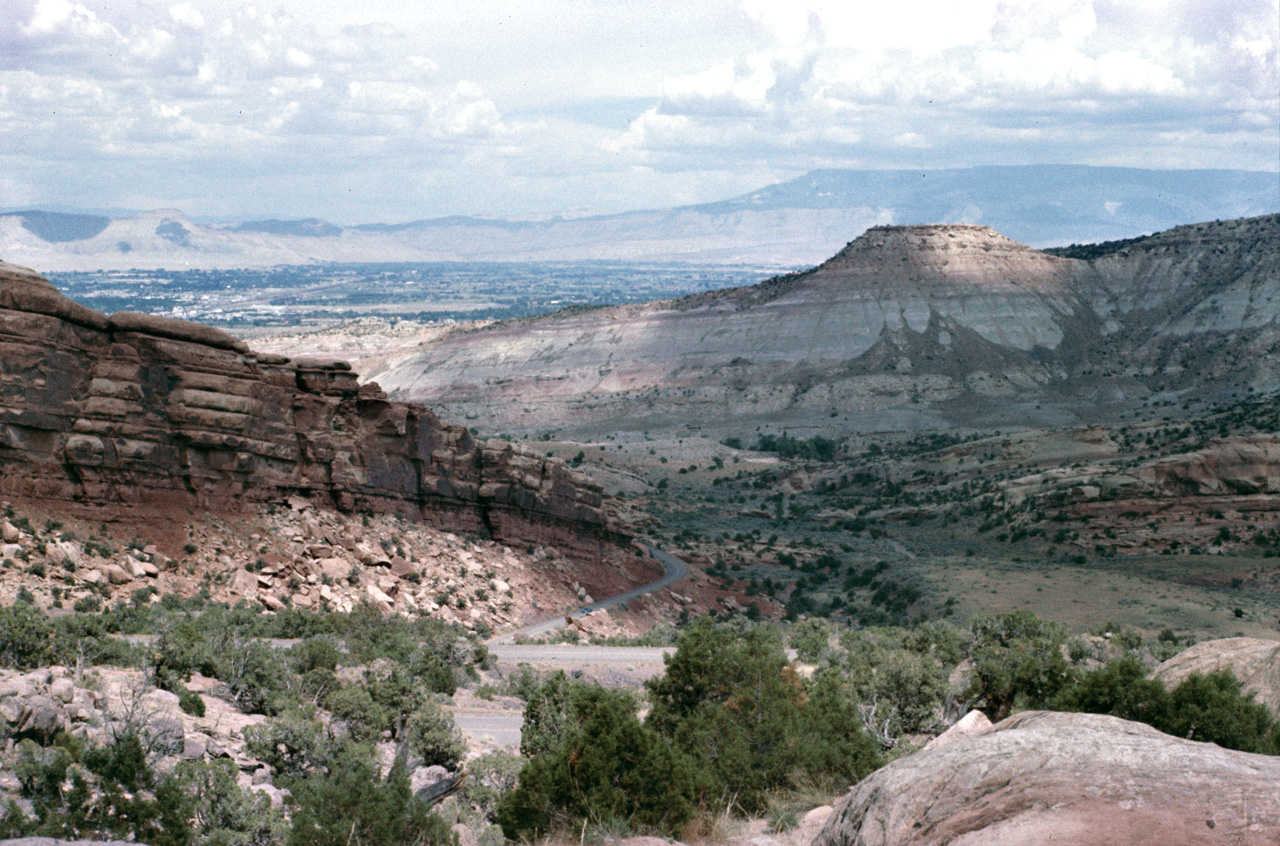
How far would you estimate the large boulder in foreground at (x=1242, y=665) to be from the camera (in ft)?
44.7

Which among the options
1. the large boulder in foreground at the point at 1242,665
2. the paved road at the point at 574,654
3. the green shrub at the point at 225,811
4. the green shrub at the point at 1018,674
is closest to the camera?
the green shrub at the point at 225,811

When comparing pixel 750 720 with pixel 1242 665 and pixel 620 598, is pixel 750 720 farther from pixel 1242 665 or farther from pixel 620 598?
pixel 620 598

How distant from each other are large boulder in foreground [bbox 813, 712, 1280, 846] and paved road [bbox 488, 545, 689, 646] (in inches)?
872

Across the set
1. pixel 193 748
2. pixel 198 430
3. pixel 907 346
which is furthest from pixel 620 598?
pixel 907 346

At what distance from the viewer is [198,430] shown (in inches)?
1109

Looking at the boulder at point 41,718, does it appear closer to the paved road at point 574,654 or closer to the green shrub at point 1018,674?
the green shrub at point 1018,674

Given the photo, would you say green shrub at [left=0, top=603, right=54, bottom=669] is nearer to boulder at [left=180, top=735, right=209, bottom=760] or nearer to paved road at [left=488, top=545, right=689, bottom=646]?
boulder at [left=180, top=735, right=209, bottom=760]

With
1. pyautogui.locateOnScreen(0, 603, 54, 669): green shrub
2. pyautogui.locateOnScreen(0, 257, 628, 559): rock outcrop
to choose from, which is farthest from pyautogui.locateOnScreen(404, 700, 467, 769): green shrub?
pyautogui.locateOnScreen(0, 257, 628, 559): rock outcrop

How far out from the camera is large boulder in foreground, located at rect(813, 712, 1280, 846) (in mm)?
6520

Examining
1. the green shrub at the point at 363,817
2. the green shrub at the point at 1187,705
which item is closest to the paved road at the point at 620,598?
the green shrub at the point at 1187,705

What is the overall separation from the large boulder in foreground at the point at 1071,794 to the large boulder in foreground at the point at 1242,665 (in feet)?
21.6

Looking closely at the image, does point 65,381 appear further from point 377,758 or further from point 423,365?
point 423,365

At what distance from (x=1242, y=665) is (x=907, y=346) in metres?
101

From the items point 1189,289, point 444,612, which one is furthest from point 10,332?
point 1189,289
